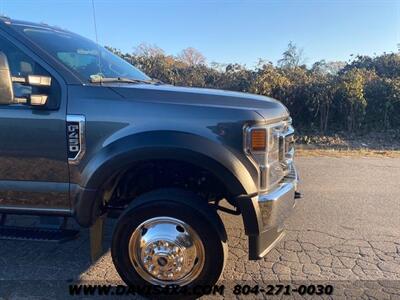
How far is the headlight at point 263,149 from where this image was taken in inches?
116

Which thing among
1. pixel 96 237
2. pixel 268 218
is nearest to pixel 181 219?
pixel 268 218

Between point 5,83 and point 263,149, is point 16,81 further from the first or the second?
point 263,149

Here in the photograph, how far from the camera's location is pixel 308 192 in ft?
19.5

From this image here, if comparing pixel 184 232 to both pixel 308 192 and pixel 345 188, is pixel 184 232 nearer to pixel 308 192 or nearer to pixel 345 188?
pixel 308 192

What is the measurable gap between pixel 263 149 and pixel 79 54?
5.97 ft

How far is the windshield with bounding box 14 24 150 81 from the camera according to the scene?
3.31 m

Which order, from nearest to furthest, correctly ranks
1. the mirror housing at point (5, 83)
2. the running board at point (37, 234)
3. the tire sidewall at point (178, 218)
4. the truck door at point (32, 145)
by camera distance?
the mirror housing at point (5, 83), the tire sidewall at point (178, 218), the truck door at point (32, 145), the running board at point (37, 234)

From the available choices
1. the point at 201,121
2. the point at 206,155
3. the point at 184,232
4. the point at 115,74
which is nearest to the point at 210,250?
the point at 184,232

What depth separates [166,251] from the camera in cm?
302

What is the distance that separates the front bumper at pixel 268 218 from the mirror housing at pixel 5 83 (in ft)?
6.11

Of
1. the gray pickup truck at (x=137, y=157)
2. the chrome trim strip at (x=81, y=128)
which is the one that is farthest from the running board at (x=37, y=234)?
the chrome trim strip at (x=81, y=128)

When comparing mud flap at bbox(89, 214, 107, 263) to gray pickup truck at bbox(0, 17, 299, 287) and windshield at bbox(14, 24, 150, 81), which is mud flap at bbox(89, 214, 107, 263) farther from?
windshield at bbox(14, 24, 150, 81)

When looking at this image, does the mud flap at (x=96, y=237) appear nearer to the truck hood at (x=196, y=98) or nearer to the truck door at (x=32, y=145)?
Result: the truck door at (x=32, y=145)

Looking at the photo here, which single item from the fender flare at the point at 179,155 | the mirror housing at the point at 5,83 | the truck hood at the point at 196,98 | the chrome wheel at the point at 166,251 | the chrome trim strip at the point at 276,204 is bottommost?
the chrome wheel at the point at 166,251
